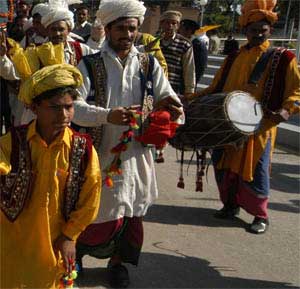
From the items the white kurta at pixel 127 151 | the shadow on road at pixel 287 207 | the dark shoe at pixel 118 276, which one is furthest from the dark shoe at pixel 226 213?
the white kurta at pixel 127 151

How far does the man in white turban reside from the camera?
336 centimetres

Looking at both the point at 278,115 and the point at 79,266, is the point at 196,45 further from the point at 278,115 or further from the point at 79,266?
the point at 79,266

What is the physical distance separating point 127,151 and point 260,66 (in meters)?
1.71

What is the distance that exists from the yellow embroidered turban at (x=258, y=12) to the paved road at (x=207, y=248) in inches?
67.7

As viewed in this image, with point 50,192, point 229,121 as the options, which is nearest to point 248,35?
point 229,121

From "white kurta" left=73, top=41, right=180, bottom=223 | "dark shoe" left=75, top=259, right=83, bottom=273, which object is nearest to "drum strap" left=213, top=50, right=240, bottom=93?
"white kurta" left=73, top=41, right=180, bottom=223

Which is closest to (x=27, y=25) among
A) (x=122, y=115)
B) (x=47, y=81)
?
(x=122, y=115)

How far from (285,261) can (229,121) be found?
1.10 m

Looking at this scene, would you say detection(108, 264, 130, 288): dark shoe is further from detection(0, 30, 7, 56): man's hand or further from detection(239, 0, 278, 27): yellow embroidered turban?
detection(239, 0, 278, 27): yellow embroidered turban

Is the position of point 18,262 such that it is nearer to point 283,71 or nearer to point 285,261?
point 285,261

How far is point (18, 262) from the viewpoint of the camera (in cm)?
268

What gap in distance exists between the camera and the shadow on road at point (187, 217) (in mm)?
5051

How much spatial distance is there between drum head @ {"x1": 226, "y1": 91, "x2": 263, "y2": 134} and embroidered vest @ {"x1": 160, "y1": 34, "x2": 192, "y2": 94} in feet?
6.69

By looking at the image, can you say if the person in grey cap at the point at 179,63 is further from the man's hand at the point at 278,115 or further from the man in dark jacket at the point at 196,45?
the man's hand at the point at 278,115
